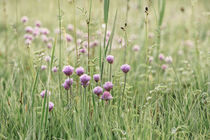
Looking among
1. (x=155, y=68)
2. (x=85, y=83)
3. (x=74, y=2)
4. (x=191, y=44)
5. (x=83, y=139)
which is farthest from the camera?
(x=191, y=44)

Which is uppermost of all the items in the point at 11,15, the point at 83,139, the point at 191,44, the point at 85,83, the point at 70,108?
the point at 11,15

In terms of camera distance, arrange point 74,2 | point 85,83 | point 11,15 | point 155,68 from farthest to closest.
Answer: point 11,15
point 155,68
point 74,2
point 85,83

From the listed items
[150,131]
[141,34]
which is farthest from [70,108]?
[141,34]

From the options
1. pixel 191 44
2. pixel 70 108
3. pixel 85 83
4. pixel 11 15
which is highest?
pixel 11 15

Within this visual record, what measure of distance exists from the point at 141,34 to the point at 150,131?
202 cm

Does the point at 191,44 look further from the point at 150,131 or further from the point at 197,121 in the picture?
the point at 150,131

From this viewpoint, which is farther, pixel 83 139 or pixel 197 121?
pixel 197 121

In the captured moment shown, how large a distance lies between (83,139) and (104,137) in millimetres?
91

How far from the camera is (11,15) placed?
4.47 metres

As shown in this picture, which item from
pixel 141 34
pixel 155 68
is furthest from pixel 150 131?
pixel 141 34

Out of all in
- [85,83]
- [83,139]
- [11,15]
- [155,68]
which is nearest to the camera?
[83,139]

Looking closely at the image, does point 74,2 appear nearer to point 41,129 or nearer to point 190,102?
point 41,129

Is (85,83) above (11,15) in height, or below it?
below

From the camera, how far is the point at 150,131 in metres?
1.11
